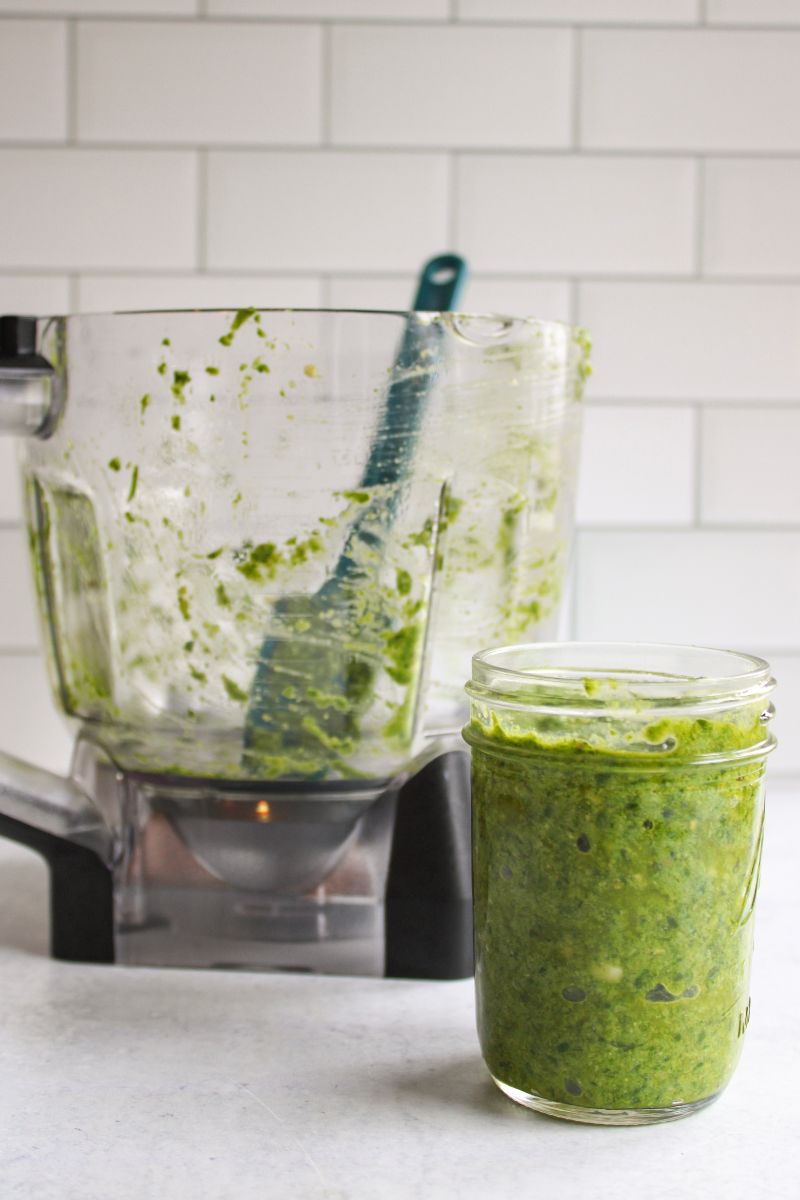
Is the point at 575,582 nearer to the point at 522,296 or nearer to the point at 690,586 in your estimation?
the point at 690,586

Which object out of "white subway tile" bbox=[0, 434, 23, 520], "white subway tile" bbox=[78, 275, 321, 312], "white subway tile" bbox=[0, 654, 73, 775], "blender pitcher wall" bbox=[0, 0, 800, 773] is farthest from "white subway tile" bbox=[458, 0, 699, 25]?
"white subway tile" bbox=[0, 654, 73, 775]

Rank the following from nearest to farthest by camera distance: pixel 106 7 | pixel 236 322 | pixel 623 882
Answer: pixel 623 882 → pixel 236 322 → pixel 106 7

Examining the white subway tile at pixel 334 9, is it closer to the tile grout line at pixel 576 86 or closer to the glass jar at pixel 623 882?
the tile grout line at pixel 576 86

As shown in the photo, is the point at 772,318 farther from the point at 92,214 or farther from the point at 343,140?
the point at 92,214

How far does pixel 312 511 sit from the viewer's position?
1.65 feet

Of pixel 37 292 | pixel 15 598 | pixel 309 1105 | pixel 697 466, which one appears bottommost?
pixel 309 1105

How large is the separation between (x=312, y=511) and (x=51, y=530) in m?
0.13

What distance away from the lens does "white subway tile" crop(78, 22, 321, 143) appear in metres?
0.85

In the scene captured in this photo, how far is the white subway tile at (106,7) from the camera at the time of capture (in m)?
0.84

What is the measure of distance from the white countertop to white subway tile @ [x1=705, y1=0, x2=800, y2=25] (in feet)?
2.10

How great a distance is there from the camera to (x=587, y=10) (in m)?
0.85

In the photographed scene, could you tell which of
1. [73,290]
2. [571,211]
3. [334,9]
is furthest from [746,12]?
[73,290]

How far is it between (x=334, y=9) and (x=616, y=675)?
582 millimetres

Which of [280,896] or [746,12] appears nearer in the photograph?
[280,896]
